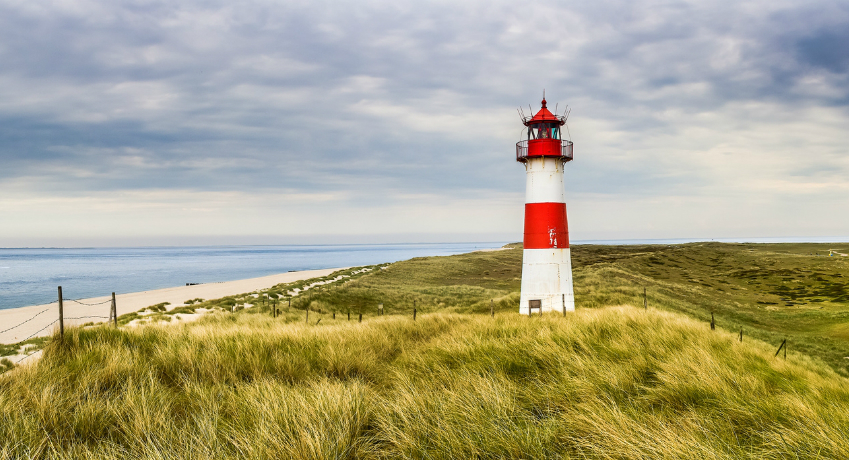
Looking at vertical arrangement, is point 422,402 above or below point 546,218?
below

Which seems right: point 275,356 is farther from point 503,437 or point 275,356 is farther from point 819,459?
point 819,459

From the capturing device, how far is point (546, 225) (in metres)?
15.8

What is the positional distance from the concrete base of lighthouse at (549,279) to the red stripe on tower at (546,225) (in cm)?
25

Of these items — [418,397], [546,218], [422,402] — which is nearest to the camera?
[422,402]

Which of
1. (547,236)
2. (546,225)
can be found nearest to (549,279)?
(547,236)

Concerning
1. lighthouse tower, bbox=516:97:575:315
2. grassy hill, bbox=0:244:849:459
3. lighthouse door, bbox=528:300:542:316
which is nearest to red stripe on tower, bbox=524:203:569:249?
lighthouse tower, bbox=516:97:575:315

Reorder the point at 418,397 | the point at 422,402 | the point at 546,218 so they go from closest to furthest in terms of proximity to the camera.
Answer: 1. the point at 422,402
2. the point at 418,397
3. the point at 546,218

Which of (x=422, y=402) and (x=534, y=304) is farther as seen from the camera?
(x=534, y=304)

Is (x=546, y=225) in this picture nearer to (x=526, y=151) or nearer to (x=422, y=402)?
(x=526, y=151)

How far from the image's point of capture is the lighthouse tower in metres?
15.7

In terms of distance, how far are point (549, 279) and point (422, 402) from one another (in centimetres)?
1301

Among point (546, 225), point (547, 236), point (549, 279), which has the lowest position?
point (549, 279)

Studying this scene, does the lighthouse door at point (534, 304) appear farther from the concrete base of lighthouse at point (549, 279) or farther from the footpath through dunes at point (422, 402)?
the footpath through dunes at point (422, 402)

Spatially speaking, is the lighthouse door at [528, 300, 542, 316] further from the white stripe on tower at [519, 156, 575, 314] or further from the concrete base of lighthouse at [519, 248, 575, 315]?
the white stripe on tower at [519, 156, 575, 314]
